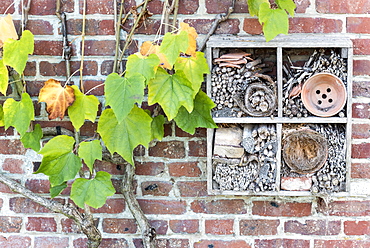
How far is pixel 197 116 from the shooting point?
1399mm

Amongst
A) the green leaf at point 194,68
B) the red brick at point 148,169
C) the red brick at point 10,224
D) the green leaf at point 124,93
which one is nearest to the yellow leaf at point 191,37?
the green leaf at point 194,68

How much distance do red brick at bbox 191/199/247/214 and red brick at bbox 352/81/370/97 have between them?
0.60m

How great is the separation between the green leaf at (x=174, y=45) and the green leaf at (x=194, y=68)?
0.27 feet

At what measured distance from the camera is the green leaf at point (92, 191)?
1348mm

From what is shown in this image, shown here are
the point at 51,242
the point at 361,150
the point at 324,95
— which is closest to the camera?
the point at 324,95

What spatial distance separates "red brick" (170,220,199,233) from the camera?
1.60 metres

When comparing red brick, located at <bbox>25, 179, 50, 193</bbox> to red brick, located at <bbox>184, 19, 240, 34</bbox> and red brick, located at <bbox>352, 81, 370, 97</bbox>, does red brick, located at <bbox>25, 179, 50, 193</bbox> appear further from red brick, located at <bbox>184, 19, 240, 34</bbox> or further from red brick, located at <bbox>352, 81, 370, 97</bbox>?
red brick, located at <bbox>352, 81, 370, 97</bbox>

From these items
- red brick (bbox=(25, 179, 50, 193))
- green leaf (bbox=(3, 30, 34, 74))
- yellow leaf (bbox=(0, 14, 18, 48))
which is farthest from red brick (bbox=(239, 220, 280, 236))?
yellow leaf (bbox=(0, 14, 18, 48))

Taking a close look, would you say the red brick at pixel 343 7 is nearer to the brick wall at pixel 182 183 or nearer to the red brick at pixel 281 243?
the brick wall at pixel 182 183

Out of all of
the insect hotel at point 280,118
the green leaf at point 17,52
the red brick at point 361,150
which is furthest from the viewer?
the red brick at point 361,150

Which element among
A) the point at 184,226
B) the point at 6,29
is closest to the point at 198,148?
the point at 184,226

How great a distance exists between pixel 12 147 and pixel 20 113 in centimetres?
29

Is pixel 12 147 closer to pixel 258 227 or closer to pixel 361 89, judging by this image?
pixel 258 227

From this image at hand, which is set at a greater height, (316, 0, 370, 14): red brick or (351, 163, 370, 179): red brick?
(316, 0, 370, 14): red brick
